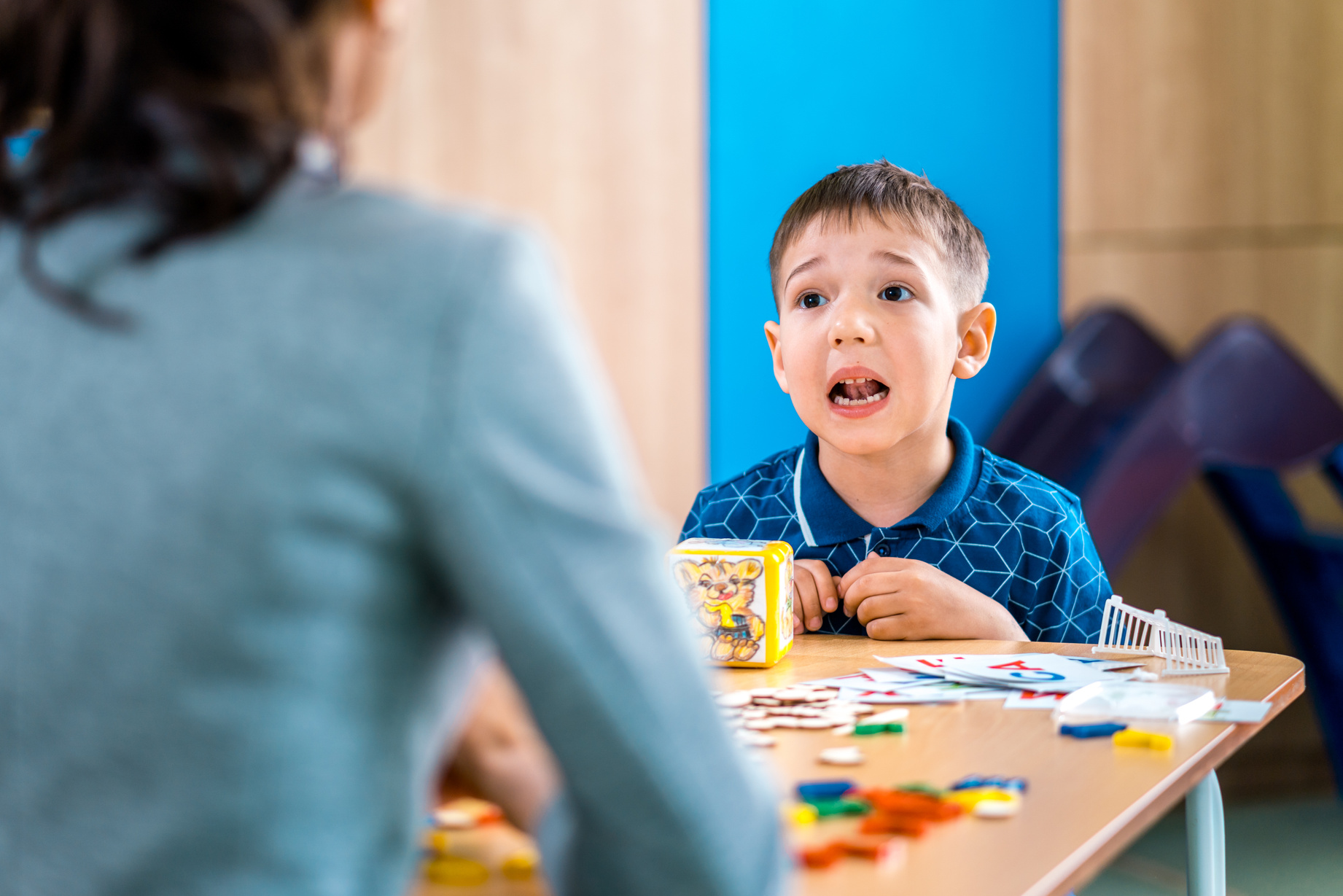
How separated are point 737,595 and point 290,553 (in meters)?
0.67

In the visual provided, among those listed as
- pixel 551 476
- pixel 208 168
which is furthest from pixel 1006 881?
pixel 208 168

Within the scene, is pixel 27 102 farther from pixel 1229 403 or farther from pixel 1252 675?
pixel 1229 403

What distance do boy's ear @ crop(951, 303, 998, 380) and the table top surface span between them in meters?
0.49

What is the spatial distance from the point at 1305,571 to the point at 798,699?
2.06m

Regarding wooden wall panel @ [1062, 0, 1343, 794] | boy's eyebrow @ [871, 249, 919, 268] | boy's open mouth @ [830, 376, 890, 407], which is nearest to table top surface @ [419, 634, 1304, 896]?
boy's open mouth @ [830, 376, 890, 407]

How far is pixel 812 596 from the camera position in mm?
1248

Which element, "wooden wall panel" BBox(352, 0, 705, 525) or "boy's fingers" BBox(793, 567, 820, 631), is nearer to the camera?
"boy's fingers" BBox(793, 567, 820, 631)

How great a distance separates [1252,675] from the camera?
0.98 metres

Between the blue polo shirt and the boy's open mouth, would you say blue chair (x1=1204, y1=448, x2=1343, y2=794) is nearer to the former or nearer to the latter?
the blue polo shirt

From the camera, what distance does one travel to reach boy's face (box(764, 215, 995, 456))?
52.0 inches

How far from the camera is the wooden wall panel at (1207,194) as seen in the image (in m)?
3.04

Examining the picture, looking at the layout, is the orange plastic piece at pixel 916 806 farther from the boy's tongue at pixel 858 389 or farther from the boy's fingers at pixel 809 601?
the boy's tongue at pixel 858 389

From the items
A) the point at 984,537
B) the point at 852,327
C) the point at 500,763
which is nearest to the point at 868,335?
the point at 852,327

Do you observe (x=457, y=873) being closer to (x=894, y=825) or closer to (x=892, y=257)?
(x=894, y=825)
